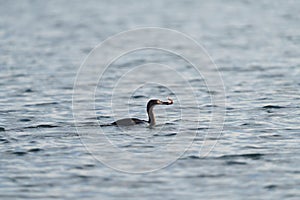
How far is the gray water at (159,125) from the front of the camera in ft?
42.8

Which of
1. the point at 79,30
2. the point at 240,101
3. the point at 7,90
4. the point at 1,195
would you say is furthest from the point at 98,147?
the point at 79,30

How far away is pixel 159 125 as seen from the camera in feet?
57.5

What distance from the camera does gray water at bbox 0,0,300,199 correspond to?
13.0 metres

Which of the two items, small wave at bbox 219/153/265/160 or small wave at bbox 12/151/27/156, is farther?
small wave at bbox 12/151/27/156

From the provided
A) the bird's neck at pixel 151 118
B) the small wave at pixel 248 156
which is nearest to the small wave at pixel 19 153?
the bird's neck at pixel 151 118

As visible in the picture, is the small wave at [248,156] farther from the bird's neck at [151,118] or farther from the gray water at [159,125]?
the bird's neck at [151,118]

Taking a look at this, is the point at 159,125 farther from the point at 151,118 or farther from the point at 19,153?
the point at 19,153

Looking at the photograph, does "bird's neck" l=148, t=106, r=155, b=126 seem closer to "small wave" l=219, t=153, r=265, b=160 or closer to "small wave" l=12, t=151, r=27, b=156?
"small wave" l=219, t=153, r=265, b=160

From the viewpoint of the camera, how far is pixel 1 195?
12.7m

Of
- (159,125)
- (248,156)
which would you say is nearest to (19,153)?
(159,125)

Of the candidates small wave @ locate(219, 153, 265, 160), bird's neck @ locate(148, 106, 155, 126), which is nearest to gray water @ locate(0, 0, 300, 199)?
small wave @ locate(219, 153, 265, 160)

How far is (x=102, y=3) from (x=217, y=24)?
48.9 ft

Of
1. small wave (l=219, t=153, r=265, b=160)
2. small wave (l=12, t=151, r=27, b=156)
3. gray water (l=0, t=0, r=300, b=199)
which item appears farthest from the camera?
small wave (l=12, t=151, r=27, b=156)

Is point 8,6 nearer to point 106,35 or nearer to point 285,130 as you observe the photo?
point 106,35
